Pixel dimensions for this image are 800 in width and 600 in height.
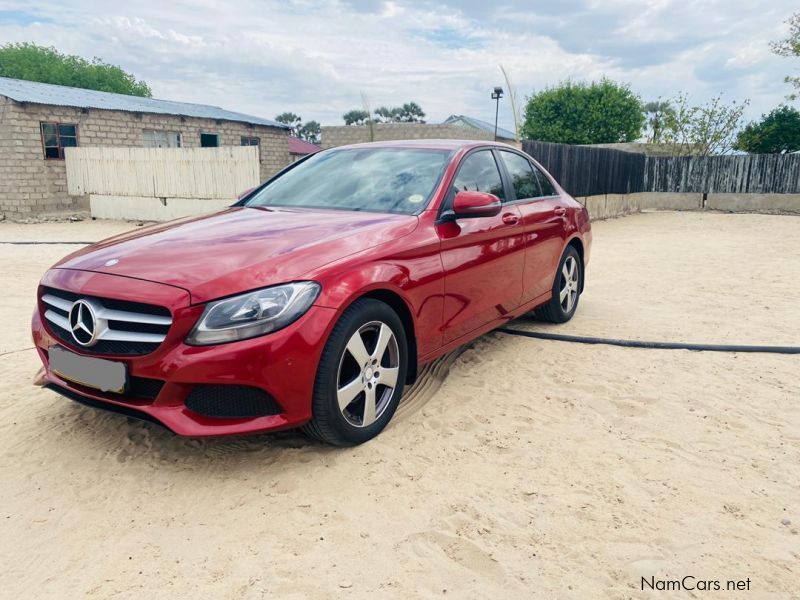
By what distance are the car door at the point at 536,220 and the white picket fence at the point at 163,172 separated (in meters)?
11.1

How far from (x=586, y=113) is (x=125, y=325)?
34.9m

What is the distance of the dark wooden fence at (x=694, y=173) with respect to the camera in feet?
60.5

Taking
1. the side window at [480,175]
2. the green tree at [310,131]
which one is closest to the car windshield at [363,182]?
the side window at [480,175]

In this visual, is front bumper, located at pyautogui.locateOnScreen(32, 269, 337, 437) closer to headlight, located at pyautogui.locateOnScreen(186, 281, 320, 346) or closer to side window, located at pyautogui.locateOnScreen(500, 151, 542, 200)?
headlight, located at pyautogui.locateOnScreen(186, 281, 320, 346)

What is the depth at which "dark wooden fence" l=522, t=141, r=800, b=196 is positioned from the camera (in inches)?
725

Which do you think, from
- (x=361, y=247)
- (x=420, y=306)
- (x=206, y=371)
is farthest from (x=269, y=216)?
(x=206, y=371)

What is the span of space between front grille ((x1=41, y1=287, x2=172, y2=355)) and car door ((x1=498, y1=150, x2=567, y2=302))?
9.34ft

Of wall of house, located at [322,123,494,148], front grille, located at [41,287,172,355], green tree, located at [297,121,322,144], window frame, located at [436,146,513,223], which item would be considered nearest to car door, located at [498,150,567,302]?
window frame, located at [436,146,513,223]

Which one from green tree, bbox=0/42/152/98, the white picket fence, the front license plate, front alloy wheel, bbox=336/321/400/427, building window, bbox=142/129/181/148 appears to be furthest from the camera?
green tree, bbox=0/42/152/98

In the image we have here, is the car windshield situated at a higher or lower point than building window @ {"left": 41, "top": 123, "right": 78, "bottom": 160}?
lower

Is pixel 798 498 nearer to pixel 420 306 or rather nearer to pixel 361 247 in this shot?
pixel 420 306

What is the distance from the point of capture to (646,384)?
4164 mm

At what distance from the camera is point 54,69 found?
45.2m

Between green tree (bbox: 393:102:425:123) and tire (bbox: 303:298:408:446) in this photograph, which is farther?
green tree (bbox: 393:102:425:123)
